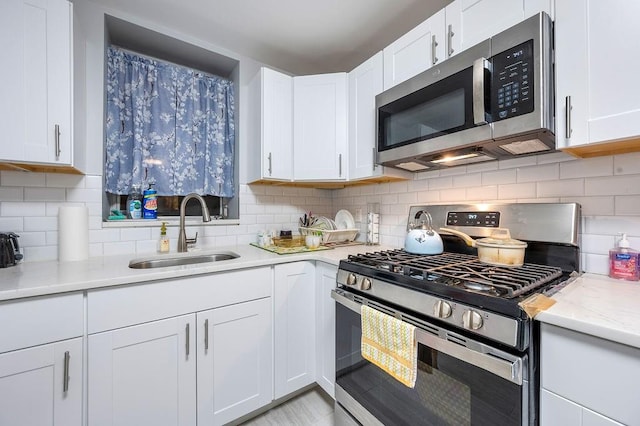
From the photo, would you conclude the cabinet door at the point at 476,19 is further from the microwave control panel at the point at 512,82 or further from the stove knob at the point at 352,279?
the stove knob at the point at 352,279

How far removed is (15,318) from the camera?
3.24 feet

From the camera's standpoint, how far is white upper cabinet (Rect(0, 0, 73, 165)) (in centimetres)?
122

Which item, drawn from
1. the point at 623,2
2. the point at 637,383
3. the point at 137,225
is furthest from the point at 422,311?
the point at 137,225

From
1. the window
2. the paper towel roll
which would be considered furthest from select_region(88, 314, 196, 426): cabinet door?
the window

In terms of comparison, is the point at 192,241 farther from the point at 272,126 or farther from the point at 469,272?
the point at 469,272

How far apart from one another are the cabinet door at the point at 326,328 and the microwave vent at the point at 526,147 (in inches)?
41.1

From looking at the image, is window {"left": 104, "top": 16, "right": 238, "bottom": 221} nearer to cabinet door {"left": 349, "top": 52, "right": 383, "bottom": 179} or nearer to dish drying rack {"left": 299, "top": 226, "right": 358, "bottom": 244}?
dish drying rack {"left": 299, "top": 226, "right": 358, "bottom": 244}

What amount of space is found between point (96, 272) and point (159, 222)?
679 millimetres

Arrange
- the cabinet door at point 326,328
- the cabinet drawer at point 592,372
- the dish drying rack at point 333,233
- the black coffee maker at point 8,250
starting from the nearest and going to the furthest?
the cabinet drawer at point 592,372, the black coffee maker at point 8,250, the cabinet door at point 326,328, the dish drying rack at point 333,233

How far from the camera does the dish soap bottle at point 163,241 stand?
1.82 m

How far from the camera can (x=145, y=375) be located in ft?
4.02

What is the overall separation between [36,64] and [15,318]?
45.1 inches

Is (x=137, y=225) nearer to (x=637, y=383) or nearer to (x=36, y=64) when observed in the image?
(x=36, y=64)

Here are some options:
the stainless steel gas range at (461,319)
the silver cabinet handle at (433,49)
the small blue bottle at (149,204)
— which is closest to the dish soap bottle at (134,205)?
the small blue bottle at (149,204)
